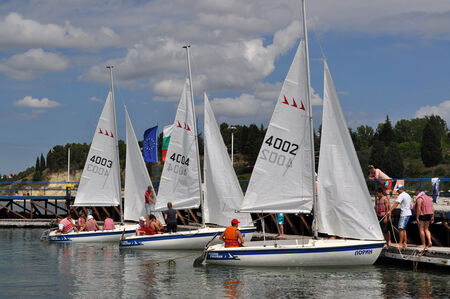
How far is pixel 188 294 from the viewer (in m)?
18.5

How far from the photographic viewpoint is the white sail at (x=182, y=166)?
30.4m

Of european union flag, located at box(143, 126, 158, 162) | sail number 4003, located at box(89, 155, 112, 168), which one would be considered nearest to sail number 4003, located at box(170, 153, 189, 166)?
sail number 4003, located at box(89, 155, 112, 168)

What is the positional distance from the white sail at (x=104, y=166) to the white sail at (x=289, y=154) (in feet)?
49.9

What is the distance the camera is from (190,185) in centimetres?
3034

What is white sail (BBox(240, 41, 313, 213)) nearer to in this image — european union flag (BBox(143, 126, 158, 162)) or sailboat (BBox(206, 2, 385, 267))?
sailboat (BBox(206, 2, 385, 267))

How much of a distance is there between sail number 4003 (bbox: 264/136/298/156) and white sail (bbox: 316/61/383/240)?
1075mm

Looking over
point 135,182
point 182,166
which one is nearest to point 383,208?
point 182,166

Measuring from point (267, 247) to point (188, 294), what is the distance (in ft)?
15.2

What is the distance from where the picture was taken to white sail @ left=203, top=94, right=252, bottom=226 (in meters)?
28.5

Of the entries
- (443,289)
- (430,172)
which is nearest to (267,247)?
(443,289)

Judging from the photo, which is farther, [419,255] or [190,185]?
[190,185]

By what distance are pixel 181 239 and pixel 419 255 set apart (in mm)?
11221

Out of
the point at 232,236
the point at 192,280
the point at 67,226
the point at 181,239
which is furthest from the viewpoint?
the point at 67,226

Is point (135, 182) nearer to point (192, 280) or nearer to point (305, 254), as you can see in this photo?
point (192, 280)
